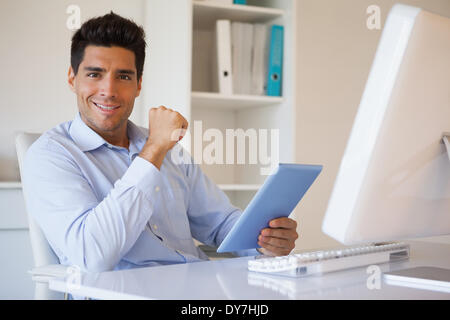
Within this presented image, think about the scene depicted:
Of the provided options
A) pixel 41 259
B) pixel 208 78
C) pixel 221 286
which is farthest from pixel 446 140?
pixel 208 78

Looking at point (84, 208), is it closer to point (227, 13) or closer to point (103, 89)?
point (103, 89)

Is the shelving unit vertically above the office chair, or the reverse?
the shelving unit

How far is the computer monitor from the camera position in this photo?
0.83m

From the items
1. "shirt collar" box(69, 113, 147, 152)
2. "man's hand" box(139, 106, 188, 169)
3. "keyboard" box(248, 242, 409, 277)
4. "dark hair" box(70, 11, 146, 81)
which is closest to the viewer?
"keyboard" box(248, 242, 409, 277)

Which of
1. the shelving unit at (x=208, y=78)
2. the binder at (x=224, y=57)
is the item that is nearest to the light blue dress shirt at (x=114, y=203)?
the shelving unit at (x=208, y=78)

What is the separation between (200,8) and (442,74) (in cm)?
163

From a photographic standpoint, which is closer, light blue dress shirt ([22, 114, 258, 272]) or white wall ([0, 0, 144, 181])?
light blue dress shirt ([22, 114, 258, 272])

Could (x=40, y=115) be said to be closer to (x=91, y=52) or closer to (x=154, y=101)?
(x=154, y=101)

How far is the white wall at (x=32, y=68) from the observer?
244 cm

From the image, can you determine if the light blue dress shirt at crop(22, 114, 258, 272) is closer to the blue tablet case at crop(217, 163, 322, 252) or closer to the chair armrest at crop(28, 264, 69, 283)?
the chair armrest at crop(28, 264, 69, 283)

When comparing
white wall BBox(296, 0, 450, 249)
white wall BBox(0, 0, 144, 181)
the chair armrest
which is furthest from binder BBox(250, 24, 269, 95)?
the chair armrest

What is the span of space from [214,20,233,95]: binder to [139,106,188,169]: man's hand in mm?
893

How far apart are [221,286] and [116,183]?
0.56 meters

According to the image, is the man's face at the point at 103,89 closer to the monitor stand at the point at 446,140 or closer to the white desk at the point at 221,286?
the white desk at the point at 221,286
